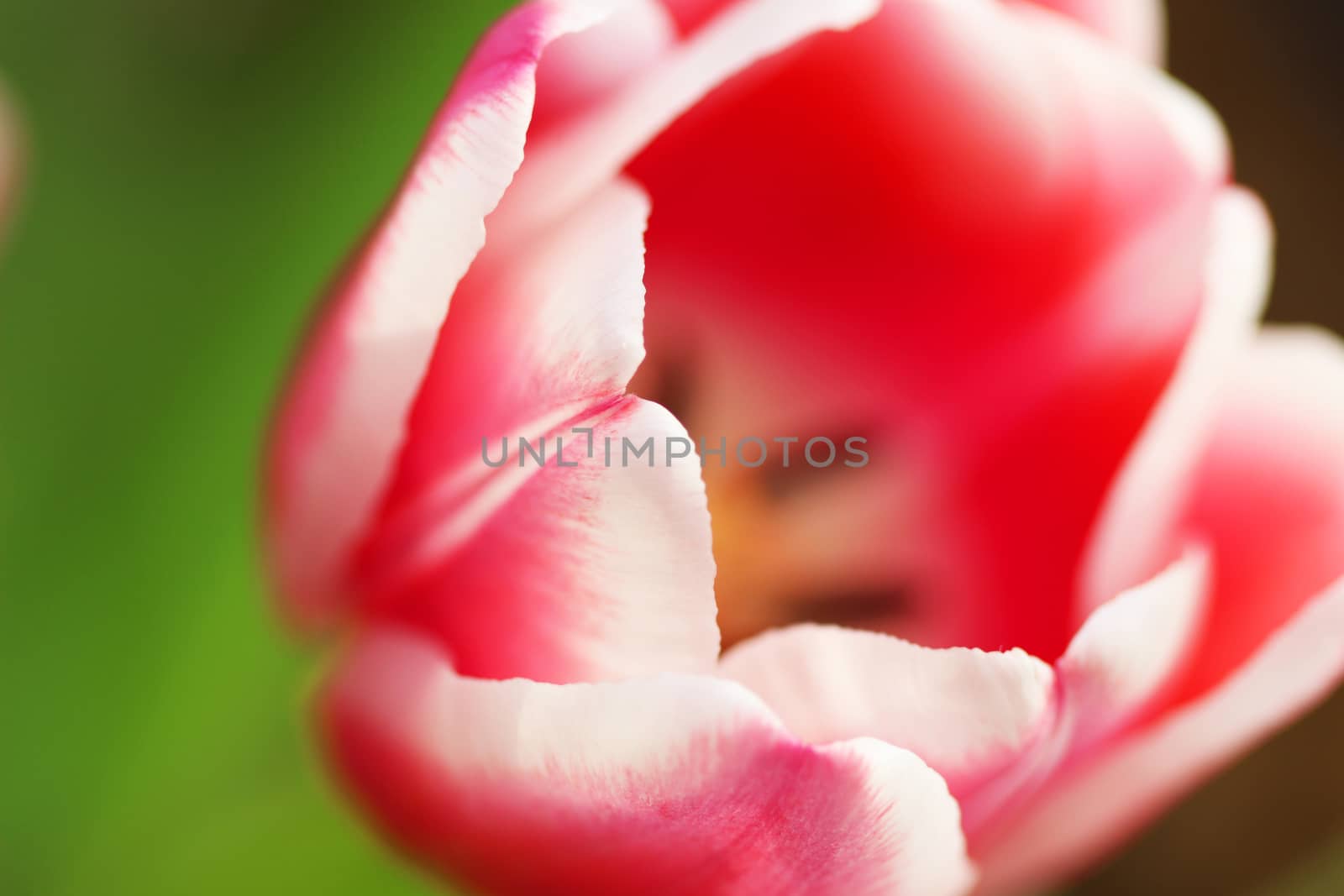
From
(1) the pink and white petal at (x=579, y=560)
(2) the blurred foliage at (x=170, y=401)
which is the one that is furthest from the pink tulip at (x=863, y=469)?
(2) the blurred foliage at (x=170, y=401)

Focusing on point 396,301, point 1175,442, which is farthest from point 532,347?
point 1175,442

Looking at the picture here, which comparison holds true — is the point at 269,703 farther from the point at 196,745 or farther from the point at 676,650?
the point at 676,650

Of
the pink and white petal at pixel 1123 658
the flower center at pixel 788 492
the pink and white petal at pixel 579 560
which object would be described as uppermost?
the pink and white petal at pixel 579 560

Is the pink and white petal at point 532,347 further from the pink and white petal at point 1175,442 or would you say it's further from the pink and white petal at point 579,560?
the pink and white petal at point 1175,442

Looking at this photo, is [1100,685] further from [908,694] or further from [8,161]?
[8,161]

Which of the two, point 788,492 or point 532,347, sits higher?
point 532,347

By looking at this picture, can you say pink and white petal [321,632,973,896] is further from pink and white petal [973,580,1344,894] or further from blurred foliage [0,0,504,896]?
blurred foliage [0,0,504,896]

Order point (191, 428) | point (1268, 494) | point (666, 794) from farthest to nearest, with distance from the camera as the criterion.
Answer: point (191, 428), point (1268, 494), point (666, 794)

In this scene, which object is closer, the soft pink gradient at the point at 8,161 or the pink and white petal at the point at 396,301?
the pink and white petal at the point at 396,301
